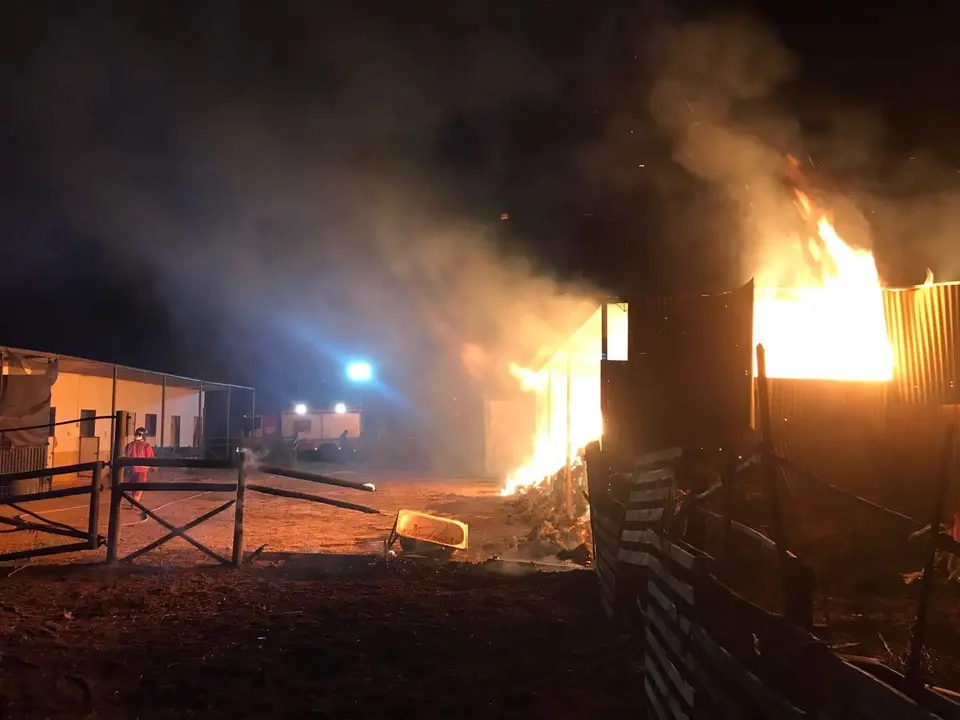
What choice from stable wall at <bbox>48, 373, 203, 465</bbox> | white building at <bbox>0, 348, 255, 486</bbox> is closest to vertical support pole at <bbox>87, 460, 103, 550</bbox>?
white building at <bbox>0, 348, 255, 486</bbox>

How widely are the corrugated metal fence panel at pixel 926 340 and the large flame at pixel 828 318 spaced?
0.13m

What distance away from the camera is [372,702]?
470cm

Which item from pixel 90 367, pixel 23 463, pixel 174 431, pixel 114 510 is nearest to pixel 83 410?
pixel 90 367

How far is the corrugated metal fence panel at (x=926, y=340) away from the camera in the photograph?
7133 mm

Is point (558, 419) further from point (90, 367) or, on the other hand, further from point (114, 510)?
point (114, 510)

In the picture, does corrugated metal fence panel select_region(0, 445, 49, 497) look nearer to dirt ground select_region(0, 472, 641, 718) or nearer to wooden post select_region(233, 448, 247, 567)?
dirt ground select_region(0, 472, 641, 718)

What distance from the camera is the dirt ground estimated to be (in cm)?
468

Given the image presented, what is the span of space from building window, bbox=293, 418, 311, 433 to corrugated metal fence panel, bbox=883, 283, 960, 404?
125 feet

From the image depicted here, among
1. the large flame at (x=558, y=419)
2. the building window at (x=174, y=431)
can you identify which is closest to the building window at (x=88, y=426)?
the building window at (x=174, y=431)

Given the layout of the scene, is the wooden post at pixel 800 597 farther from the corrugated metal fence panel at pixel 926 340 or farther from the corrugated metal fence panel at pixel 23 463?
the corrugated metal fence panel at pixel 23 463

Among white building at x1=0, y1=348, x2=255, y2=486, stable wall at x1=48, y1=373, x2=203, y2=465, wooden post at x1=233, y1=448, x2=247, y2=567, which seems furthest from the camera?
stable wall at x1=48, y1=373, x2=203, y2=465

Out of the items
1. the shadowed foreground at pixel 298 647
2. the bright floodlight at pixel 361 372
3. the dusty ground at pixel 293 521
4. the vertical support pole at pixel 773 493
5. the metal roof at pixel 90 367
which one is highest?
the bright floodlight at pixel 361 372

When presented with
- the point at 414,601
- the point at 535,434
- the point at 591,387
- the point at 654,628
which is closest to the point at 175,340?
the point at 535,434

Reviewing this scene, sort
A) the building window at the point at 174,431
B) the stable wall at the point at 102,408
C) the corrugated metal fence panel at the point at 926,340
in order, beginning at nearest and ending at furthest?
the corrugated metal fence panel at the point at 926,340 → the stable wall at the point at 102,408 → the building window at the point at 174,431
